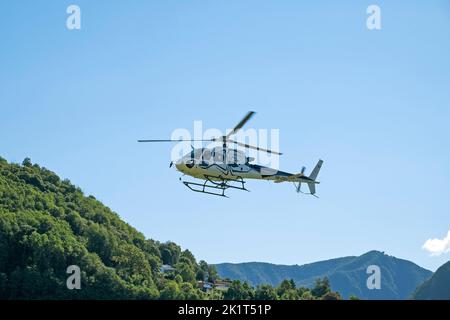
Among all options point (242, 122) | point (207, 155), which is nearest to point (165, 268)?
point (207, 155)

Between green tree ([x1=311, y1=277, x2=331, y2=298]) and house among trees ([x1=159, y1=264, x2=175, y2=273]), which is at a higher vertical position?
house among trees ([x1=159, y1=264, x2=175, y2=273])

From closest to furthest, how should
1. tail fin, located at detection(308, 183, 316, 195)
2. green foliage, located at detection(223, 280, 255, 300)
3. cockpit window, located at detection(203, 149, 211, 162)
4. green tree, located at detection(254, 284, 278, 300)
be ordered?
cockpit window, located at detection(203, 149, 211, 162), tail fin, located at detection(308, 183, 316, 195), green foliage, located at detection(223, 280, 255, 300), green tree, located at detection(254, 284, 278, 300)

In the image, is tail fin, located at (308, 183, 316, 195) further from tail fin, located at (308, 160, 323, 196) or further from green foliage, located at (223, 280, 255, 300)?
green foliage, located at (223, 280, 255, 300)

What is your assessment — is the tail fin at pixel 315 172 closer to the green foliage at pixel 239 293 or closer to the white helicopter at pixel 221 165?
the white helicopter at pixel 221 165

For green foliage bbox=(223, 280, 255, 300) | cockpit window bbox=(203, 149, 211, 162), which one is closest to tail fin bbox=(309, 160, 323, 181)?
cockpit window bbox=(203, 149, 211, 162)

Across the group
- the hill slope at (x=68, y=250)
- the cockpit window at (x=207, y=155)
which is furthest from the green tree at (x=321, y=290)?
the cockpit window at (x=207, y=155)

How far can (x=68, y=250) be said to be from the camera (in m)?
135

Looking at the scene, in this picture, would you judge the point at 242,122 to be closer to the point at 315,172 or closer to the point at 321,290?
the point at 315,172

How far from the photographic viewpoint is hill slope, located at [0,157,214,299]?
128250mm

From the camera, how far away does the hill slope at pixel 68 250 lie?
128 metres
